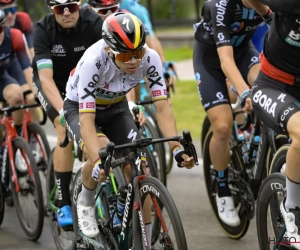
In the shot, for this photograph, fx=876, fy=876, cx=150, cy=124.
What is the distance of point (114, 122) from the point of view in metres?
6.40

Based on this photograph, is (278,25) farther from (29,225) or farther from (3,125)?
(3,125)

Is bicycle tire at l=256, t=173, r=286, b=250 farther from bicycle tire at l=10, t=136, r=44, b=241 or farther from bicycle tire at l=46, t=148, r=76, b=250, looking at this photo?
bicycle tire at l=10, t=136, r=44, b=241

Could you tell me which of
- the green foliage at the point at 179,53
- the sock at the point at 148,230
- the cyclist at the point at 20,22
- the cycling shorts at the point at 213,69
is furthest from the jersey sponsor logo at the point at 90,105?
the green foliage at the point at 179,53

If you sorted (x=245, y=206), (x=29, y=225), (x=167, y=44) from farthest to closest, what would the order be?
(x=167, y=44) < (x=29, y=225) < (x=245, y=206)

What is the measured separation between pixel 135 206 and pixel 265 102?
106 cm

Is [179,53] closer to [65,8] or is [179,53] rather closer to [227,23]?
[65,8]

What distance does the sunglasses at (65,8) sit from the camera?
734 centimetres

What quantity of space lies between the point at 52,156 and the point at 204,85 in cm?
141

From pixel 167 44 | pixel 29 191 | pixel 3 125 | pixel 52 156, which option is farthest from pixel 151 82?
pixel 167 44

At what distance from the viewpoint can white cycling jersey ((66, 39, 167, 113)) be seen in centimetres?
587

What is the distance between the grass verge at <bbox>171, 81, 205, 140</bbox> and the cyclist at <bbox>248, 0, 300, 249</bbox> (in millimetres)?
6761

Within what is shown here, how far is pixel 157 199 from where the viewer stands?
543cm

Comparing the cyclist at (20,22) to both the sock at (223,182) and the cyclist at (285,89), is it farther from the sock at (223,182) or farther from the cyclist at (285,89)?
the cyclist at (285,89)

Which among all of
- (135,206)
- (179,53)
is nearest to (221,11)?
(135,206)
